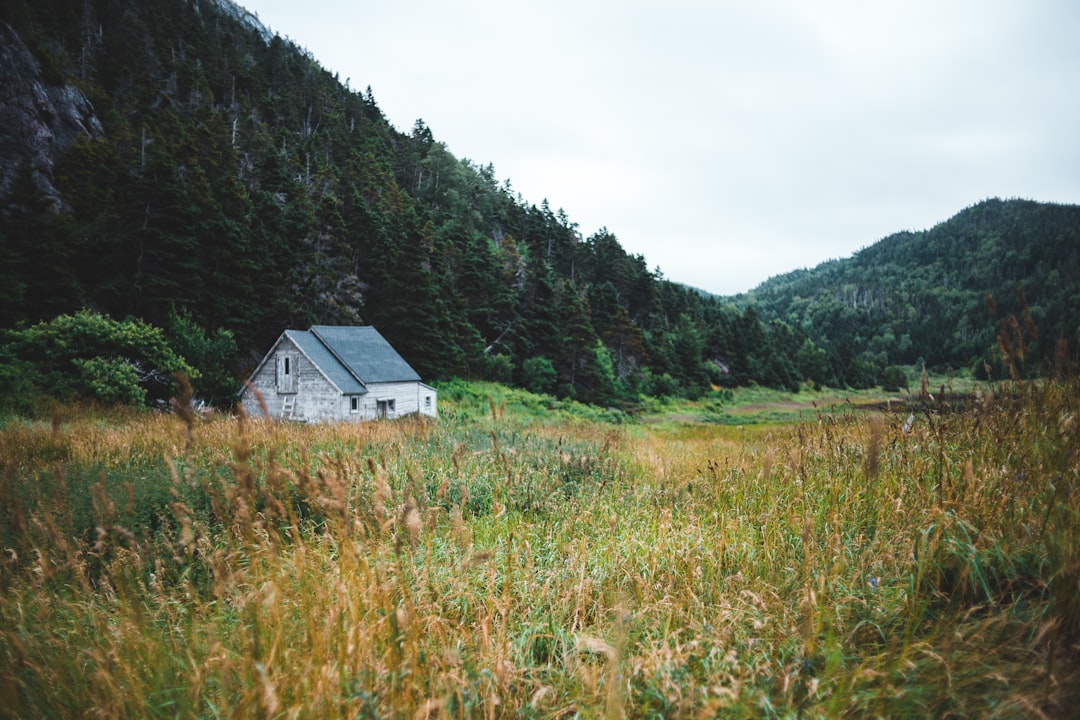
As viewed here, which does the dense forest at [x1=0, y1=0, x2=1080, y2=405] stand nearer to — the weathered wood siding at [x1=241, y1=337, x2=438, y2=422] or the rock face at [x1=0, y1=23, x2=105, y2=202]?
the rock face at [x1=0, y1=23, x2=105, y2=202]

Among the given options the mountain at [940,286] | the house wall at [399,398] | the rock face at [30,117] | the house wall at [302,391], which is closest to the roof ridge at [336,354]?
the house wall at [399,398]

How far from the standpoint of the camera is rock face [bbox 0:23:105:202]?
27.3 m

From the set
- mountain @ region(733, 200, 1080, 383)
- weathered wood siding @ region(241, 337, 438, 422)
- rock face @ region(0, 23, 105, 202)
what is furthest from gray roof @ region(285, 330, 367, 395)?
mountain @ region(733, 200, 1080, 383)

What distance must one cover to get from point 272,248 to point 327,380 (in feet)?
46.0

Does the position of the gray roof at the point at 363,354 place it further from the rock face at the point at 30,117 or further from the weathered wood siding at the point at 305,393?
the rock face at the point at 30,117

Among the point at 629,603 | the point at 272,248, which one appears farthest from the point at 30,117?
the point at 629,603

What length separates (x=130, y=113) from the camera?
46.4 metres

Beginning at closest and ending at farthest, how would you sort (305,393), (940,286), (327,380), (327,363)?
(327,380) < (305,393) < (327,363) < (940,286)

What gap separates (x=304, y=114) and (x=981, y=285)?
181 metres

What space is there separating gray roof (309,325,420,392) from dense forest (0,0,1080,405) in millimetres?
4636

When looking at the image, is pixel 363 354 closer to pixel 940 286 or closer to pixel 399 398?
pixel 399 398

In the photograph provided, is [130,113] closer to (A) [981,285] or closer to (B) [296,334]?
(B) [296,334]

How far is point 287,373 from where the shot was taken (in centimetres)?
2538

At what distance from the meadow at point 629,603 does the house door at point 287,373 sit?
2218 cm
